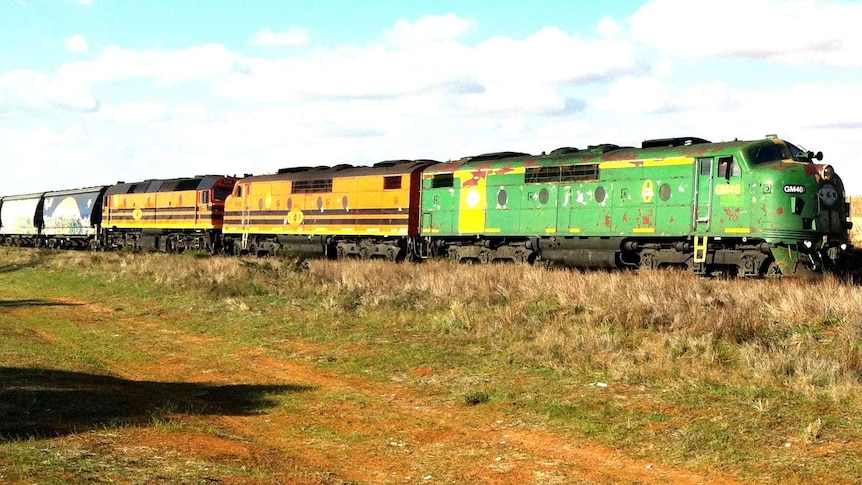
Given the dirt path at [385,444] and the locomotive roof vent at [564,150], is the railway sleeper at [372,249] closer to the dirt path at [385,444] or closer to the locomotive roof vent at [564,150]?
the locomotive roof vent at [564,150]

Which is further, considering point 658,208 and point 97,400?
point 658,208

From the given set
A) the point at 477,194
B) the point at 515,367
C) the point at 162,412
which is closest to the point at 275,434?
the point at 162,412

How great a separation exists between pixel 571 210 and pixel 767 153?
20.7ft

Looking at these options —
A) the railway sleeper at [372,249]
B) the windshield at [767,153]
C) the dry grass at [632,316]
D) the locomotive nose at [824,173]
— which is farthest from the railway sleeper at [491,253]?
the locomotive nose at [824,173]

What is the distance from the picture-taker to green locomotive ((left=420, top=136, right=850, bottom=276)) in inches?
877

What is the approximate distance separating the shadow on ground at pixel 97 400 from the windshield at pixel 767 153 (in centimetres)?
1459

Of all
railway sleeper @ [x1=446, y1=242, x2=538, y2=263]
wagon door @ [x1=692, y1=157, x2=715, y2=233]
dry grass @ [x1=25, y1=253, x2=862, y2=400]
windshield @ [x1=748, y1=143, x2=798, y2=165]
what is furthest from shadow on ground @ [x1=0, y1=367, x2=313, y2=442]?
railway sleeper @ [x1=446, y1=242, x2=538, y2=263]

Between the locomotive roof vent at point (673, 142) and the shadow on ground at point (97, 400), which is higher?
the locomotive roof vent at point (673, 142)

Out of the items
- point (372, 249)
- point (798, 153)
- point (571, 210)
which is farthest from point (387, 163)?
point (798, 153)

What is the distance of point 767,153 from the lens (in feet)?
75.3

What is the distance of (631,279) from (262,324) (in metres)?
9.15

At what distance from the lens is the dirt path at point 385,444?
29.9ft

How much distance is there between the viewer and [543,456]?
32.2ft

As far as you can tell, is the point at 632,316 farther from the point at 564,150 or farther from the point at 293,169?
the point at 293,169
